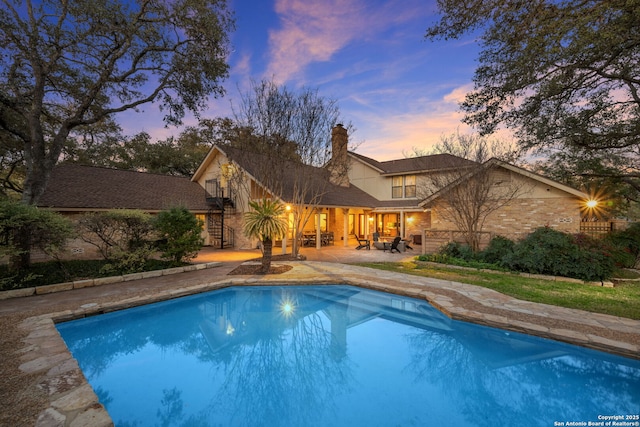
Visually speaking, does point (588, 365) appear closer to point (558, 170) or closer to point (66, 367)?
point (66, 367)

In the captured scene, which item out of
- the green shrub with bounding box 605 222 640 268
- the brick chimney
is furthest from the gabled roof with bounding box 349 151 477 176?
the green shrub with bounding box 605 222 640 268

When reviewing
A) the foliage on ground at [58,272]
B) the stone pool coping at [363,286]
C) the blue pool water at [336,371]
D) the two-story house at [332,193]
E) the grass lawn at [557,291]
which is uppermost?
the two-story house at [332,193]

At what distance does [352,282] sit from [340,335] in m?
2.96

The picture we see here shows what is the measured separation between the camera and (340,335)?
6.39 meters

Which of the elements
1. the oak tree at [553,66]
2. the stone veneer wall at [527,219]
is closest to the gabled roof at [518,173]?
the stone veneer wall at [527,219]

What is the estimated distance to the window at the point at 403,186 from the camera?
793 inches

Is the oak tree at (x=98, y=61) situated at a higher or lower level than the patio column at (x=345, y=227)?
higher

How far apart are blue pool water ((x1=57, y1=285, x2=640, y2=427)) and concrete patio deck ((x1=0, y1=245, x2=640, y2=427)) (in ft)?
0.97

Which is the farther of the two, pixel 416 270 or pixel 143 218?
pixel 416 270

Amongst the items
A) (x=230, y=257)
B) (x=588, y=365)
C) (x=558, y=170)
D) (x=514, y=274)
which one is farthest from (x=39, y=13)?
(x=558, y=170)

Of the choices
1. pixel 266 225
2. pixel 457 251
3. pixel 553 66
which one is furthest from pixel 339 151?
pixel 553 66

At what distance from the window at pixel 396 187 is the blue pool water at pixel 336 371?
14.4m

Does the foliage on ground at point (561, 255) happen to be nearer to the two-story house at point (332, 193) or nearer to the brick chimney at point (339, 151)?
the two-story house at point (332, 193)

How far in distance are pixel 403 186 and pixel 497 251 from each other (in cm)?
1006
